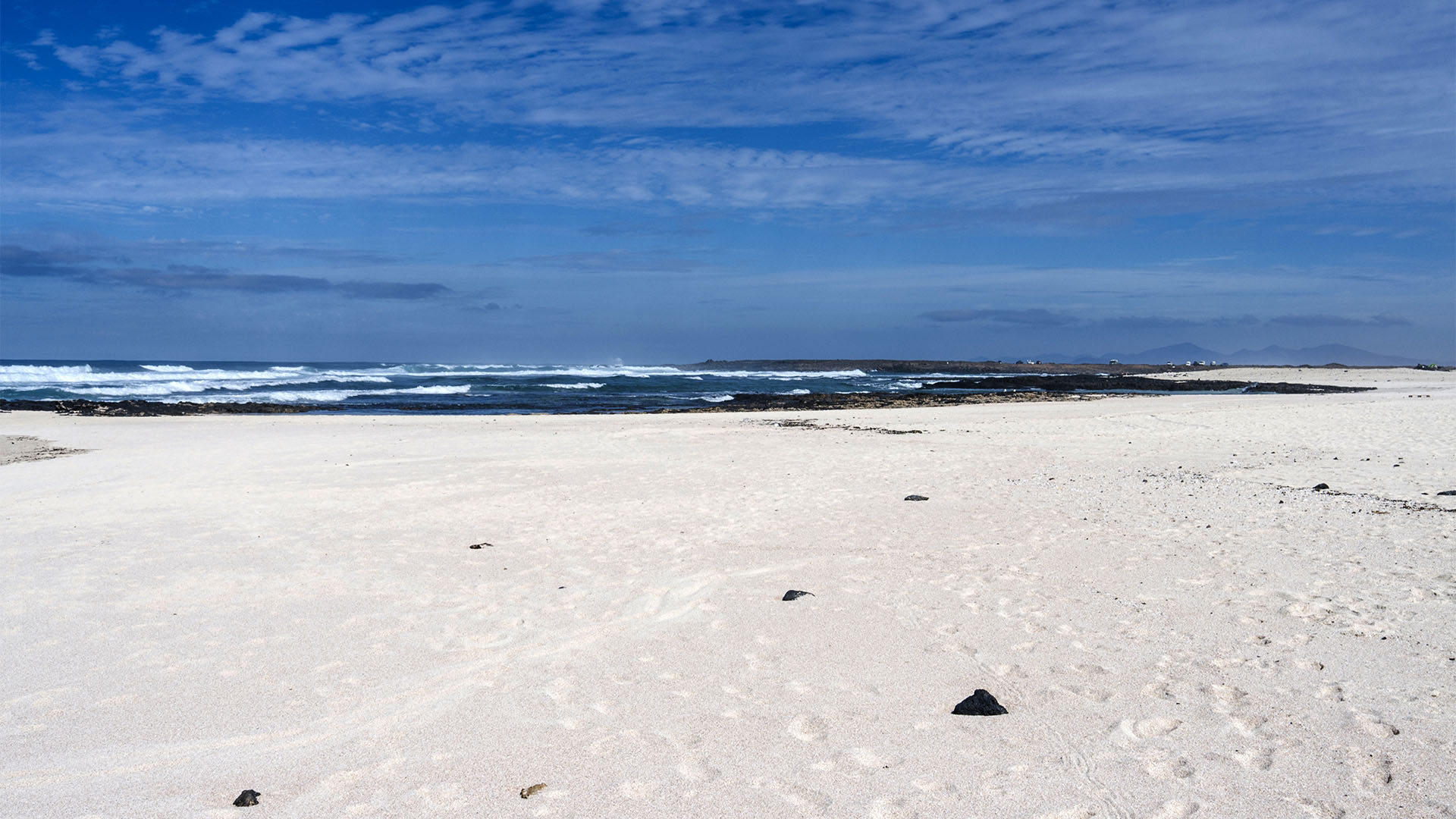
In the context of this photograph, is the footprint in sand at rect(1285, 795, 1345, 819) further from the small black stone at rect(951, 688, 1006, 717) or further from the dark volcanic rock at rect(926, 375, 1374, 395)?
the dark volcanic rock at rect(926, 375, 1374, 395)

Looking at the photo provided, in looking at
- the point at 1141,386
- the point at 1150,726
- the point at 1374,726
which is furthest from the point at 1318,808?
the point at 1141,386

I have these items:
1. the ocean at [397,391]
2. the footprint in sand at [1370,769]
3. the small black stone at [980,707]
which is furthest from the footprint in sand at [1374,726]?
the ocean at [397,391]

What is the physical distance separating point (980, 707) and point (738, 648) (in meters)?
1.46

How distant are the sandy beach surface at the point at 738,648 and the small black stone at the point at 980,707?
Answer: 0.09 m

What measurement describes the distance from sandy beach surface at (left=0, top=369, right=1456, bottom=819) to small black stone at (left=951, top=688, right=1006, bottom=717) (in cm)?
9

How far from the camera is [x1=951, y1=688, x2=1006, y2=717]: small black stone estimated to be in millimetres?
3956

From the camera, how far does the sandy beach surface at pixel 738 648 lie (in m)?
3.38

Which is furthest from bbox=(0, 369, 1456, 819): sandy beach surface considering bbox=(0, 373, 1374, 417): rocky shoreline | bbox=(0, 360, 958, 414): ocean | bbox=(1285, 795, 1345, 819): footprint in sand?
bbox=(0, 360, 958, 414): ocean

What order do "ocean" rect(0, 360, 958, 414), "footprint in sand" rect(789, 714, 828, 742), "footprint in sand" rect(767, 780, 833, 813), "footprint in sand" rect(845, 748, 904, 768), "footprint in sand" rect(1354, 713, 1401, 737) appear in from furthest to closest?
"ocean" rect(0, 360, 958, 414)
"footprint in sand" rect(789, 714, 828, 742)
"footprint in sand" rect(1354, 713, 1401, 737)
"footprint in sand" rect(845, 748, 904, 768)
"footprint in sand" rect(767, 780, 833, 813)

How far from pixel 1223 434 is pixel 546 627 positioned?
15591mm

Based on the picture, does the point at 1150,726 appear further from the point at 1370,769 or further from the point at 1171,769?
the point at 1370,769

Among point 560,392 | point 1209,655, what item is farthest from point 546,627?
point 560,392

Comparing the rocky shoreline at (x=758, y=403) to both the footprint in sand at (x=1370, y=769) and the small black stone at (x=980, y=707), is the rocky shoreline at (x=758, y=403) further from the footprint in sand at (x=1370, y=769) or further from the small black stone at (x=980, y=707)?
the footprint in sand at (x=1370, y=769)

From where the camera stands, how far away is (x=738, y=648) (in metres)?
4.92
